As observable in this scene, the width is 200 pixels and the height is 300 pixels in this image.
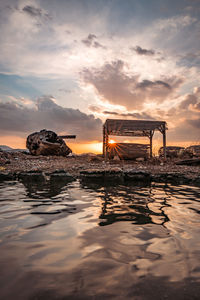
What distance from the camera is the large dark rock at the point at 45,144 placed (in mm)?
14705

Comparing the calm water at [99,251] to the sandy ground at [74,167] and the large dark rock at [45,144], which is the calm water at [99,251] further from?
the large dark rock at [45,144]

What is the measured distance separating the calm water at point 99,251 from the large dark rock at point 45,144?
40.3 ft

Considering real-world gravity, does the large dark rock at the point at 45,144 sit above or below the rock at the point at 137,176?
above

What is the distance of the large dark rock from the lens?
14.7m

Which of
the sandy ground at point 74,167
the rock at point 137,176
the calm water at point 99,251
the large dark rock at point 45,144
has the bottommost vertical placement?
the calm water at point 99,251

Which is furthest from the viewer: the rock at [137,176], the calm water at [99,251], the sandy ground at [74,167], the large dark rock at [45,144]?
the large dark rock at [45,144]

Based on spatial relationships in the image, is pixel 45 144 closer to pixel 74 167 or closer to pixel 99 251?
pixel 74 167

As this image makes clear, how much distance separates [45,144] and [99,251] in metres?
14.0

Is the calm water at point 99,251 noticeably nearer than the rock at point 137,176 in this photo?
Yes

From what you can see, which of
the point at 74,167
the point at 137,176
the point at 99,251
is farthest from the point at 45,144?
the point at 99,251

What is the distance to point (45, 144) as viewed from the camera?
14711 mm

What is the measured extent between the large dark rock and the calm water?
12.3 metres

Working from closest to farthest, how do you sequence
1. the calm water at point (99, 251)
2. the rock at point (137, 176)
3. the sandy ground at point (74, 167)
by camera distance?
the calm water at point (99, 251) → the rock at point (137, 176) → the sandy ground at point (74, 167)

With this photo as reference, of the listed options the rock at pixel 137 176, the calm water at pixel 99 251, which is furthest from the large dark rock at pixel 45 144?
the calm water at pixel 99 251
